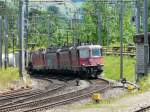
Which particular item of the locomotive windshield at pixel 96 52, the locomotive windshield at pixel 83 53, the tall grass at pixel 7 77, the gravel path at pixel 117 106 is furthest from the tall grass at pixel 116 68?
the gravel path at pixel 117 106

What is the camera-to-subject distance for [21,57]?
38062mm

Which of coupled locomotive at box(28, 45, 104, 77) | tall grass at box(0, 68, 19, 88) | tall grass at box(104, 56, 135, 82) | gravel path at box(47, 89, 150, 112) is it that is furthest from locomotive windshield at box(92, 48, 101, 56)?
gravel path at box(47, 89, 150, 112)

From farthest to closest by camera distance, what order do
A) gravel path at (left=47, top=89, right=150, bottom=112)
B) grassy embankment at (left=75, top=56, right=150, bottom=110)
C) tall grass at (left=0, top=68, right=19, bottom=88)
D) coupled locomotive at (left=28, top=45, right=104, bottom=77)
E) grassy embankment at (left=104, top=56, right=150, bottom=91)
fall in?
grassy embankment at (left=104, top=56, right=150, bottom=91) < coupled locomotive at (left=28, top=45, right=104, bottom=77) < tall grass at (left=0, top=68, right=19, bottom=88) < grassy embankment at (left=75, top=56, right=150, bottom=110) < gravel path at (left=47, top=89, right=150, bottom=112)

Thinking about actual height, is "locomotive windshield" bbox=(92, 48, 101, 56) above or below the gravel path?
above

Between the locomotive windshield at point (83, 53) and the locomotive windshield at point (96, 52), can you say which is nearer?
the locomotive windshield at point (83, 53)

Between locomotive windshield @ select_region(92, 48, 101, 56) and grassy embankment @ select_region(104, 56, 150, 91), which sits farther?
grassy embankment @ select_region(104, 56, 150, 91)

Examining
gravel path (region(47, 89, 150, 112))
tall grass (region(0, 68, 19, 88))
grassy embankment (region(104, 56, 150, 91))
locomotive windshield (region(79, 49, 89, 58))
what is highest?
locomotive windshield (region(79, 49, 89, 58))

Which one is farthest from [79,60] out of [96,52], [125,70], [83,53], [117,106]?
[117,106]

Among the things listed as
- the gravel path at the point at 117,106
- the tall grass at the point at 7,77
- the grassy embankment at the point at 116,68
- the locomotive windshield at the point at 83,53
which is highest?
the locomotive windshield at the point at 83,53

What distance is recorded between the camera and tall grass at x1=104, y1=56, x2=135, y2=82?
46.8 meters

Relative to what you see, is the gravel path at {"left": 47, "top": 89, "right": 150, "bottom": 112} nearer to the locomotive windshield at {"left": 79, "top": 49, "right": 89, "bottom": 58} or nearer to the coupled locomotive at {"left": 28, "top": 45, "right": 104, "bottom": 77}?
the coupled locomotive at {"left": 28, "top": 45, "right": 104, "bottom": 77}

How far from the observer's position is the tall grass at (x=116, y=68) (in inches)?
1842

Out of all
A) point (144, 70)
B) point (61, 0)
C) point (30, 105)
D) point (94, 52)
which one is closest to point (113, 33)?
point (94, 52)

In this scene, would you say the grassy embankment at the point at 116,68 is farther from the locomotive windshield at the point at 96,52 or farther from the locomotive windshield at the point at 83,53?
the locomotive windshield at the point at 83,53
